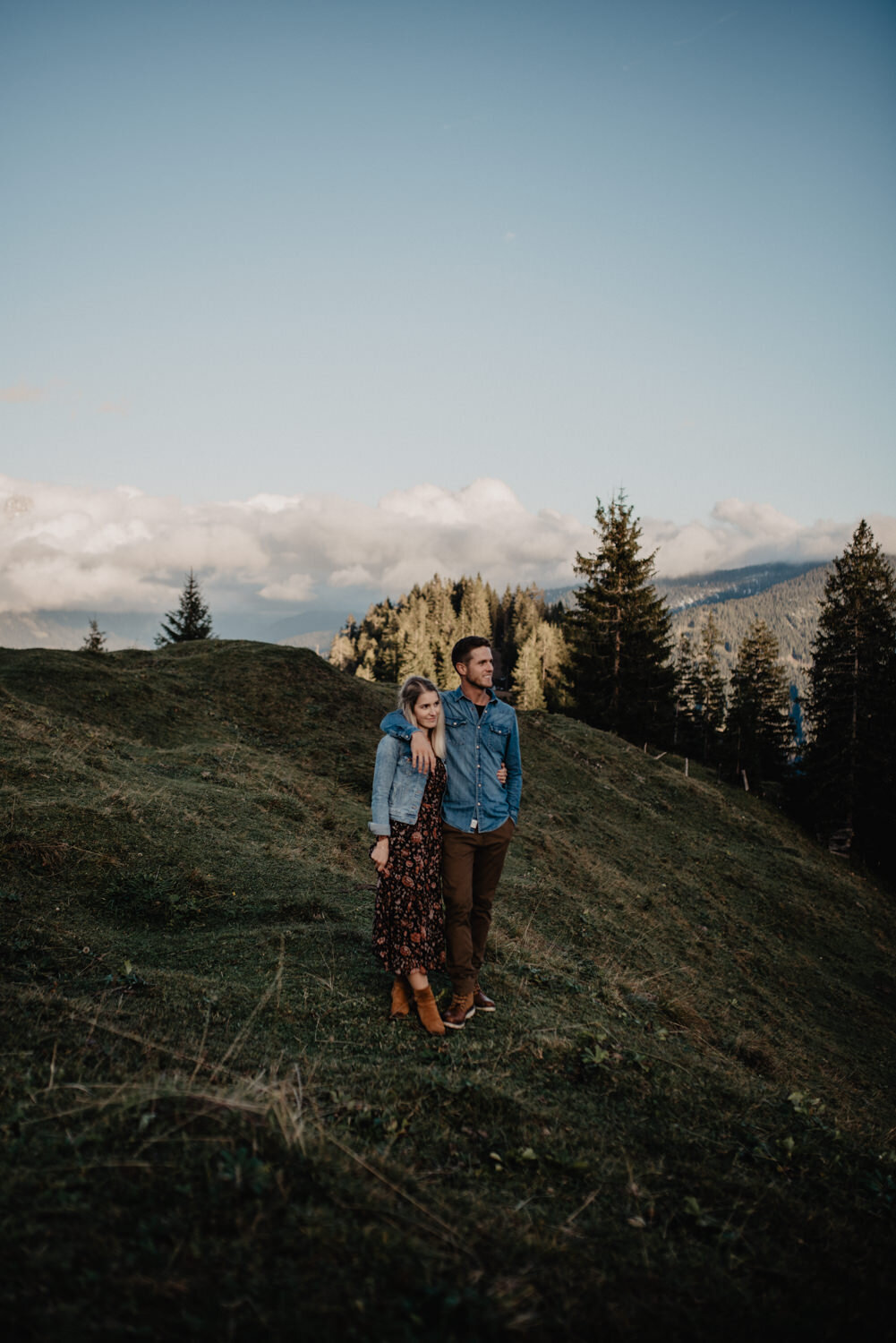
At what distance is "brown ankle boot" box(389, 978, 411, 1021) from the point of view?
5371 millimetres

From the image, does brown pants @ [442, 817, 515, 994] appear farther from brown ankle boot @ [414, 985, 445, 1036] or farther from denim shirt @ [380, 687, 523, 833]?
brown ankle boot @ [414, 985, 445, 1036]

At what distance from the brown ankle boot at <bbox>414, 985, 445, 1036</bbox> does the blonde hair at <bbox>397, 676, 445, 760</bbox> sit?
6.15ft

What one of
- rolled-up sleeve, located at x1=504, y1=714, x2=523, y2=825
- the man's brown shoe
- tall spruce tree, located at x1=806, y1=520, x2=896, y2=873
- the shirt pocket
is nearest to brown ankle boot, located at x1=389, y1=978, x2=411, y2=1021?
the man's brown shoe

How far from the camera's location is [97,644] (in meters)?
48.6

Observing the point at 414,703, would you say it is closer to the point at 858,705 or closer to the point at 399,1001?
the point at 399,1001

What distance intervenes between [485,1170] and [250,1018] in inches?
78.0

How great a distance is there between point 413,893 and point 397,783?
91 cm

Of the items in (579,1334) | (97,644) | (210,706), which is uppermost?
(97,644)

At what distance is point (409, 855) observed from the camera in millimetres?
5402

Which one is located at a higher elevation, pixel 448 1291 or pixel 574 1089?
pixel 448 1291

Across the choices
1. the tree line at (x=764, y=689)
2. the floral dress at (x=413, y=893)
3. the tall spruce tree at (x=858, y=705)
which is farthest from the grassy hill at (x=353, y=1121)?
the tall spruce tree at (x=858, y=705)

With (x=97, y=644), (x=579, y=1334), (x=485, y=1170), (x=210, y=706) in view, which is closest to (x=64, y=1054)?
(x=485, y=1170)

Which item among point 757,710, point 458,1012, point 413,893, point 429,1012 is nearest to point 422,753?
point 413,893

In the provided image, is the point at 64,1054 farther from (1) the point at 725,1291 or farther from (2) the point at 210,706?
(2) the point at 210,706
